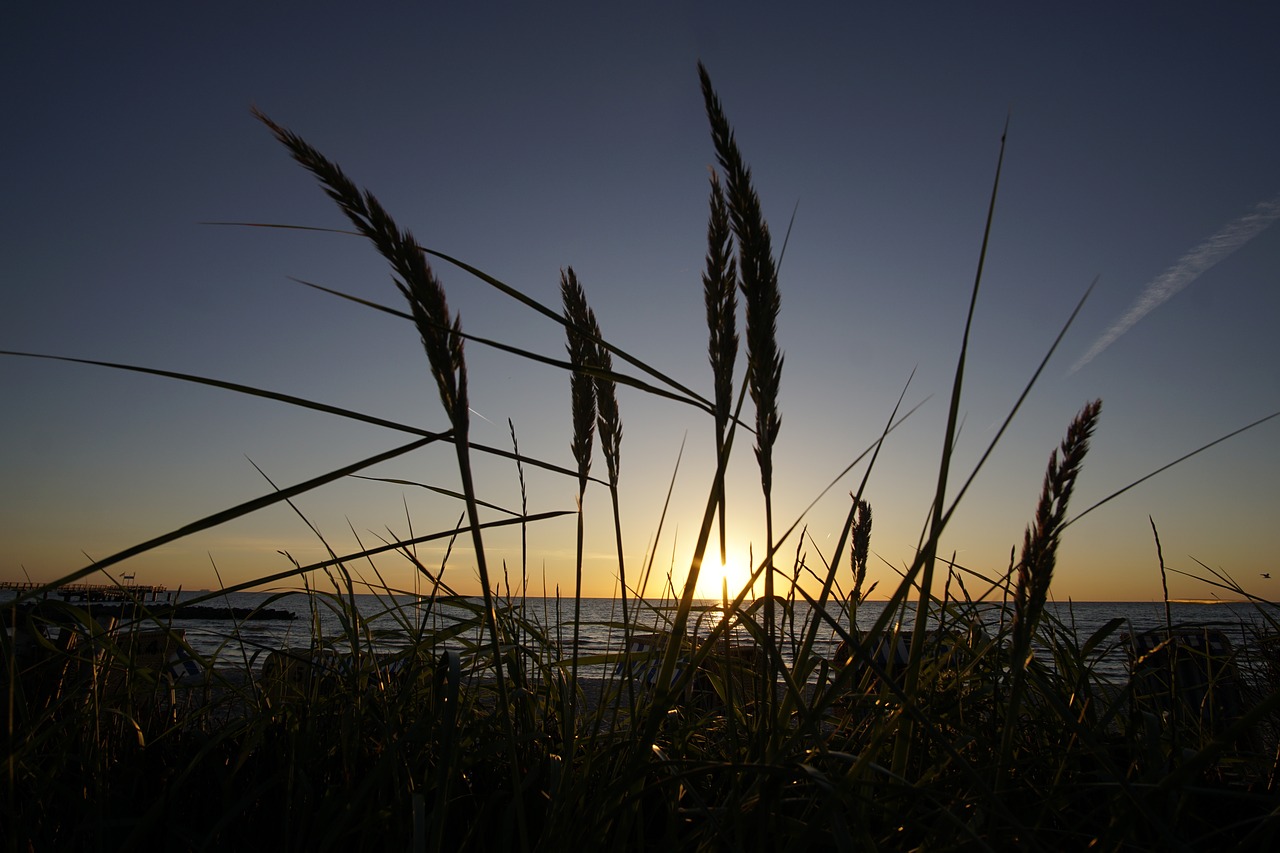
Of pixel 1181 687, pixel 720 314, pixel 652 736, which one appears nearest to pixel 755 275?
pixel 720 314

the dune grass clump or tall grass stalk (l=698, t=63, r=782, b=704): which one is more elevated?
tall grass stalk (l=698, t=63, r=782, b=704)

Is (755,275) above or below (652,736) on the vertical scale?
above

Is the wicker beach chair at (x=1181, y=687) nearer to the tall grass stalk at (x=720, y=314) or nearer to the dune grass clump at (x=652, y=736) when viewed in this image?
the dune grass clump at (x=652, y=736)

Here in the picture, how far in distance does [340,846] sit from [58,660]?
1259mm

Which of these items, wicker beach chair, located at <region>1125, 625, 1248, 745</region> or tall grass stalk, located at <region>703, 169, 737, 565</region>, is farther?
wicker beach chair, located at <region>1125, 625, 1248, 745</region>

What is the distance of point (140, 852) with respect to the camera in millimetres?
1275

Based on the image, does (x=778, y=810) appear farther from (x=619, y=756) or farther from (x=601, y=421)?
(x=601, y=421)

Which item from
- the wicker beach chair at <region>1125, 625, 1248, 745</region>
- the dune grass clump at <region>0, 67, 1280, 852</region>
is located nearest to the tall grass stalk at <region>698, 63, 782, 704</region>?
the dune grass clump at <region>0, 67, 1280, 852</region>

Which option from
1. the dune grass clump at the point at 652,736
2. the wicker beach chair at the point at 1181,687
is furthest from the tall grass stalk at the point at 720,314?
the wicker beach chair at the point at 1181,687

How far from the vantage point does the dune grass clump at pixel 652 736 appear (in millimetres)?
961

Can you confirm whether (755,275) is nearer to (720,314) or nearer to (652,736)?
(720,314)

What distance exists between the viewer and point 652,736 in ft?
3.19

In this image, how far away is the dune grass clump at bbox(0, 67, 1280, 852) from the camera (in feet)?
3.15

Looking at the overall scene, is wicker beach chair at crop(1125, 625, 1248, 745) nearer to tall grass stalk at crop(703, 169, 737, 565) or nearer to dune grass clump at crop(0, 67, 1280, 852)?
dune grass clump at crop(0, 67, 1280, 852)
